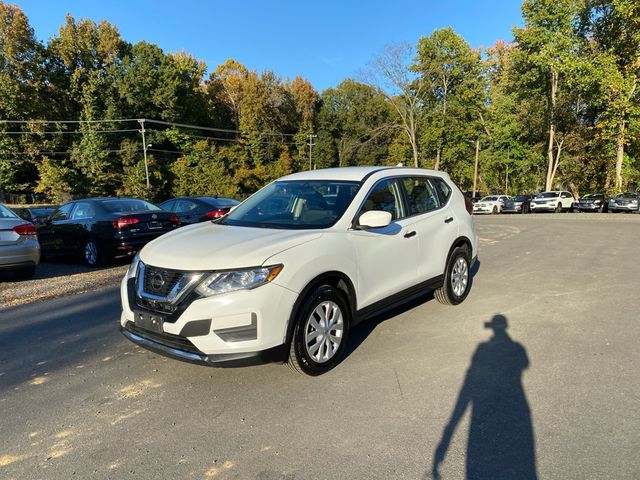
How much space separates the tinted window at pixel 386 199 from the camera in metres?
4.60

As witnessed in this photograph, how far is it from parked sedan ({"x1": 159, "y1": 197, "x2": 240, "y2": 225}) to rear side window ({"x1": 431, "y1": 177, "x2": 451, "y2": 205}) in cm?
750

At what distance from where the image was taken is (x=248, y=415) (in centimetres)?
331

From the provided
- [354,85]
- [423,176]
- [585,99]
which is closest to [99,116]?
[354,85]

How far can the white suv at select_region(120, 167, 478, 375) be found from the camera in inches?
133

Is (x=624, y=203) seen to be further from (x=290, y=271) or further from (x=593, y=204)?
(x=290, y=271)

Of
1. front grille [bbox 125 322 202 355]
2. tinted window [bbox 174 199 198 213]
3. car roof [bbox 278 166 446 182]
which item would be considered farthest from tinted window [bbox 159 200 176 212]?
front grille [bbox 125 322 202 355]

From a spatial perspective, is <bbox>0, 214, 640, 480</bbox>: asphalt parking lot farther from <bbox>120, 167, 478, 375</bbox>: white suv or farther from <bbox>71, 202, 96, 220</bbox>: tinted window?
<bbox>71, 202, 96, 220</bbox>: tinted window

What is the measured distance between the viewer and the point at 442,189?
597cm

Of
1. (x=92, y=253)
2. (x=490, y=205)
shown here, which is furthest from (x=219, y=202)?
(x=490, y=205)

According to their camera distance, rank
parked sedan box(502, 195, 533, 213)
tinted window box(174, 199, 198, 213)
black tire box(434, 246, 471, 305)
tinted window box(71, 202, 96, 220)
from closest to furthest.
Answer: black tire box(434, 246, 471, 305)
tinted window box(71, 202, 96, 220)
tinted window box(174, 199, 198, 213)
parked sedan box(502, 195, 533, 213)

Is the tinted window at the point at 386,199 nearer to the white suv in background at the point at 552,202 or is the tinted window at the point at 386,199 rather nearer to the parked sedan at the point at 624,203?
the parked sedan at the point at 624,203

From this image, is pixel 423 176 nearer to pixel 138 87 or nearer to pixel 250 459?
pixel 250 459

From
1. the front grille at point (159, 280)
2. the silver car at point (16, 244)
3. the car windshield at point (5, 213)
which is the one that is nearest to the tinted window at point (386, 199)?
the front grille at point (159, 280)

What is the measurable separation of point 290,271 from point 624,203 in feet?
112
